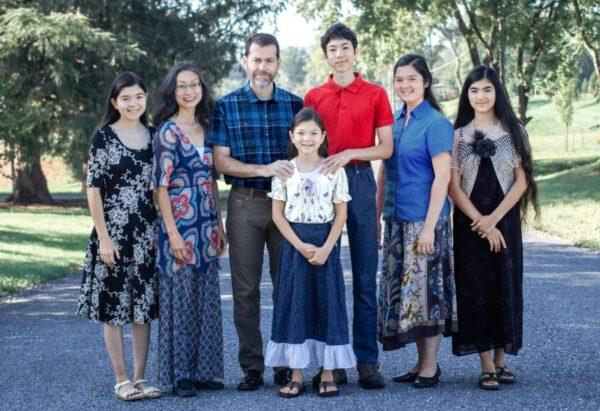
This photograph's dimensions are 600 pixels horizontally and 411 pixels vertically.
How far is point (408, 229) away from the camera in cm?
568

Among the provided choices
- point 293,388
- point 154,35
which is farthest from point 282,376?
point 154,35

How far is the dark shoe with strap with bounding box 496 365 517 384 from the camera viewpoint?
224 inches

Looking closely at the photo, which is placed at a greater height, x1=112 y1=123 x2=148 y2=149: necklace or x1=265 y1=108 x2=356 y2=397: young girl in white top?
x1=112 y1=123 x2=148 y2=149: necklace

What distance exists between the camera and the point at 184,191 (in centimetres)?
558

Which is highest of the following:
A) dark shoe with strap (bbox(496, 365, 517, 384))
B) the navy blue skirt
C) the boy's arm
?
the boy's arm

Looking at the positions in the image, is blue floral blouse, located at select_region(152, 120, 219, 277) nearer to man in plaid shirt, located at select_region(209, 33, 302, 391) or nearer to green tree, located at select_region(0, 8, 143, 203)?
man in plaid shirt, located at select_region(209, 33, 302, 391)

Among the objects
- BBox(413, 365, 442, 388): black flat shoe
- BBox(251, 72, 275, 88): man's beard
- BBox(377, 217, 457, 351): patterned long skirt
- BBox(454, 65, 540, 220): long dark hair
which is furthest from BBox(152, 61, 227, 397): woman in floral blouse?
BBox(454, 65, 540, 220): long dark hair

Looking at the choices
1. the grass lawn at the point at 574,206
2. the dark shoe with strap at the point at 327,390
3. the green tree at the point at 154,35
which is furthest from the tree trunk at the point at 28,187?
the dark shoe with strap at the point at 327,390

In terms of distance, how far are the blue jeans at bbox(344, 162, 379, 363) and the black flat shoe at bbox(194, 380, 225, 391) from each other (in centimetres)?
90

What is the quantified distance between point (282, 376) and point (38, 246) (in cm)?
1006

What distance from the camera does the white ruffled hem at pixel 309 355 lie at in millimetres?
5461

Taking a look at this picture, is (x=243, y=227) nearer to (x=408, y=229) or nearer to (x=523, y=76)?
(x=408, y=229)

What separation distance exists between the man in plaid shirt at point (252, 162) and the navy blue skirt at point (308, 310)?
295 mm

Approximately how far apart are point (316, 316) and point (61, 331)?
3284 mm
